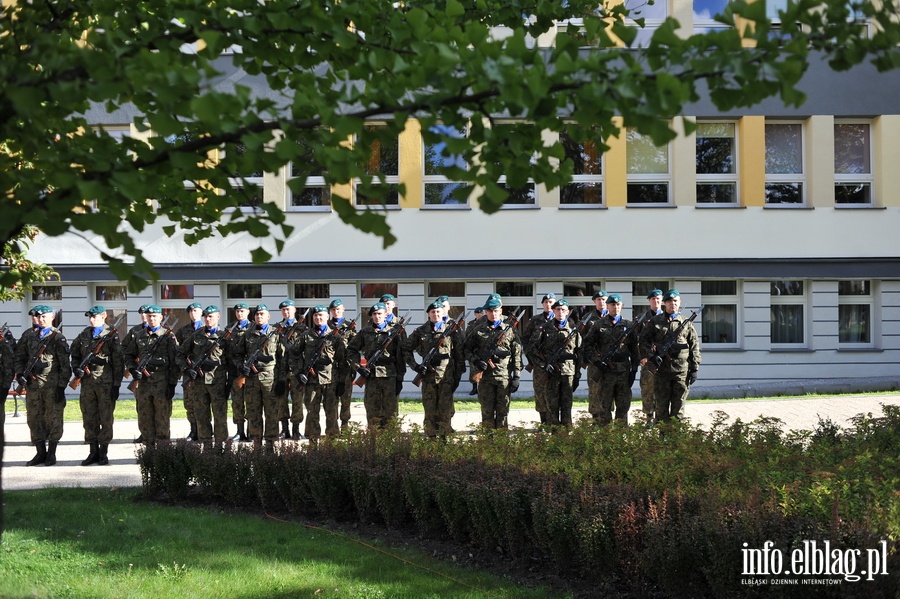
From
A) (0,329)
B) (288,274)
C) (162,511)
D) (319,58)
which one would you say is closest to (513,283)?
(288,274)

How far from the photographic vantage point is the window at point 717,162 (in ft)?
64.3

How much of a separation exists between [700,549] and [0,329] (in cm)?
1145

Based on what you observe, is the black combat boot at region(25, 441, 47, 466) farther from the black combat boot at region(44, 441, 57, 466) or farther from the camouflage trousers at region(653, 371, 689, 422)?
the camouflage trousers at region(653, 371, 689, 422)

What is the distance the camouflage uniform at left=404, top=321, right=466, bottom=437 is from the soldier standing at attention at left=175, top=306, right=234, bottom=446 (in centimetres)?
268

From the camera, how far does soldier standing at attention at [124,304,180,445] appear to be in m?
11.5

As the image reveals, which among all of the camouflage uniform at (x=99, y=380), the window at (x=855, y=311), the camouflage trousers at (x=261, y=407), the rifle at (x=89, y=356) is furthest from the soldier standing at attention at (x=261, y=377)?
the window at (x=855, y=311)

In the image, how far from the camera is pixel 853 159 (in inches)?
778

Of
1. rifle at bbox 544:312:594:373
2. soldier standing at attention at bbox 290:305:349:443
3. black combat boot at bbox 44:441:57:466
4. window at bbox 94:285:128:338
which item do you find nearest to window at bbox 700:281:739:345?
rifle at bbox 544:312:594:373

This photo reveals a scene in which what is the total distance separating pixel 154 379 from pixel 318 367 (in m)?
2.27

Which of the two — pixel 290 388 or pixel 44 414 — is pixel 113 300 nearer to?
pixel 44 414

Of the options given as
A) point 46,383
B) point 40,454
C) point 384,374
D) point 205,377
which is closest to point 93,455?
point 40,454

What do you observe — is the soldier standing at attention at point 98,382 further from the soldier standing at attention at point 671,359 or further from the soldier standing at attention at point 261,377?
the soldier standing at attention at point 671,359

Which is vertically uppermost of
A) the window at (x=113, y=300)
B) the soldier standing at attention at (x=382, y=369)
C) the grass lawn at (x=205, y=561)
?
the window at (x=113, y=300)

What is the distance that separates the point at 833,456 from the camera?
609 cm
